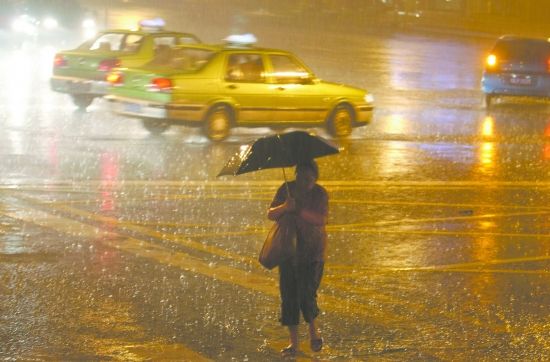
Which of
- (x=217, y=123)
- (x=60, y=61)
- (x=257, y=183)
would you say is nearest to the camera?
(x=257, y=183)

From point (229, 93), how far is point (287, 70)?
122 centimetres

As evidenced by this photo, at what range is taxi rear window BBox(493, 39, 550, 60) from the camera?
23438mm

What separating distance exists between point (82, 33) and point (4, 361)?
1182 inches

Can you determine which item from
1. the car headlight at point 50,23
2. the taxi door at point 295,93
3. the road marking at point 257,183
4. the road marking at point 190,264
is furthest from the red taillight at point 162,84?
the car headlight at point 50,23

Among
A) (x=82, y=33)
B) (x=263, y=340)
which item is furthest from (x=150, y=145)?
(x=82, y=33)

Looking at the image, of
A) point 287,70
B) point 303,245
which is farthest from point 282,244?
point 287,70

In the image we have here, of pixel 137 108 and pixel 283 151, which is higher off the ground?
pixel 283 151

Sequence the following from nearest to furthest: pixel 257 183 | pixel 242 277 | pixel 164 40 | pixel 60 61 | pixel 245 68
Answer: pixel 242 277, pixel 257 183, pixel 245 68, pixel 60 61, pixel 164 40

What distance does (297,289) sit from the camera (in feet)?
20.2

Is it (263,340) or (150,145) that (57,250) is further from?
(150,145)

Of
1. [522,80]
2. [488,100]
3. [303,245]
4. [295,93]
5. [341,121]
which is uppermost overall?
[303,245]

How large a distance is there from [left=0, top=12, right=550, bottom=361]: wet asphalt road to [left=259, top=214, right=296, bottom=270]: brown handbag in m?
0.59

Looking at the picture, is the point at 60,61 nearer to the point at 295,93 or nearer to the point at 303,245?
the point at 295,93

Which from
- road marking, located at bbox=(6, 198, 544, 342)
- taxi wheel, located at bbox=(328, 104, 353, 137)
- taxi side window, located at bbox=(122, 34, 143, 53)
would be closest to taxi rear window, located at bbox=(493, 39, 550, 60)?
taxi wheel, located at bbox=(328, 104, 353, 137)
